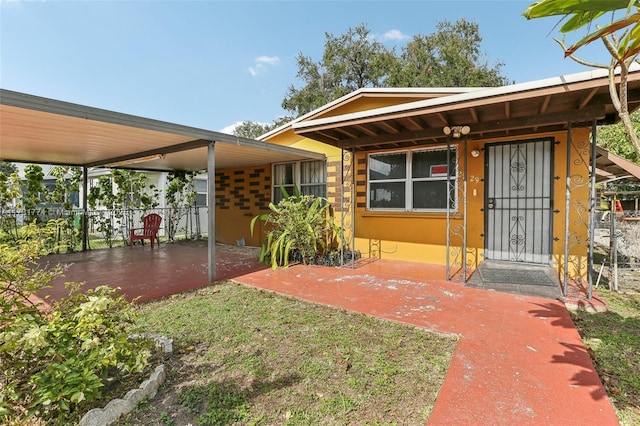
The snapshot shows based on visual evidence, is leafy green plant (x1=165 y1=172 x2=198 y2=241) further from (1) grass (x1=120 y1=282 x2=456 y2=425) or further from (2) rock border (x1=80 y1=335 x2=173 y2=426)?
(2) rock border (x1=80 y1=335 x2=173 y2=426)

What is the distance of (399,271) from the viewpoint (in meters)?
5.68

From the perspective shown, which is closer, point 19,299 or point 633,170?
point 19,299

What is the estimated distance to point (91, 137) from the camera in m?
4.93

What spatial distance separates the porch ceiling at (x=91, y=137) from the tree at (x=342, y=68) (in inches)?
648

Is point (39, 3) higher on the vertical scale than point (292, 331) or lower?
higher

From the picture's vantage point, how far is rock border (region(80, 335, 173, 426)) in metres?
1.84

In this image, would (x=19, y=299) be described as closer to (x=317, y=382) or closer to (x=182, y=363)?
(x=182, y=363)

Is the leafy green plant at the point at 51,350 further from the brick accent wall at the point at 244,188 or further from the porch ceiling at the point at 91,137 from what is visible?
the brick accent wall at the point at 244,188

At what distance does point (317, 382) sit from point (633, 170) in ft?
21.7

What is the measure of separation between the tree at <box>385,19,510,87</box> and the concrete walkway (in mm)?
18956

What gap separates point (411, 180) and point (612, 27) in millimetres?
4946

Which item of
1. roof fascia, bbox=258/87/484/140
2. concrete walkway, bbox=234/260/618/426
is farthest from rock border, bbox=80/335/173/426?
roof fascia, bbox=258/87/484/140

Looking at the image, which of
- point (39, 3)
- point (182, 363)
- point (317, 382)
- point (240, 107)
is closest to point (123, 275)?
point (182, 363)

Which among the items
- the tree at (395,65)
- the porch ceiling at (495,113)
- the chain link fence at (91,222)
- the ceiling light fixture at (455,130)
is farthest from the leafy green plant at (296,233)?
the tree at (395,65)
